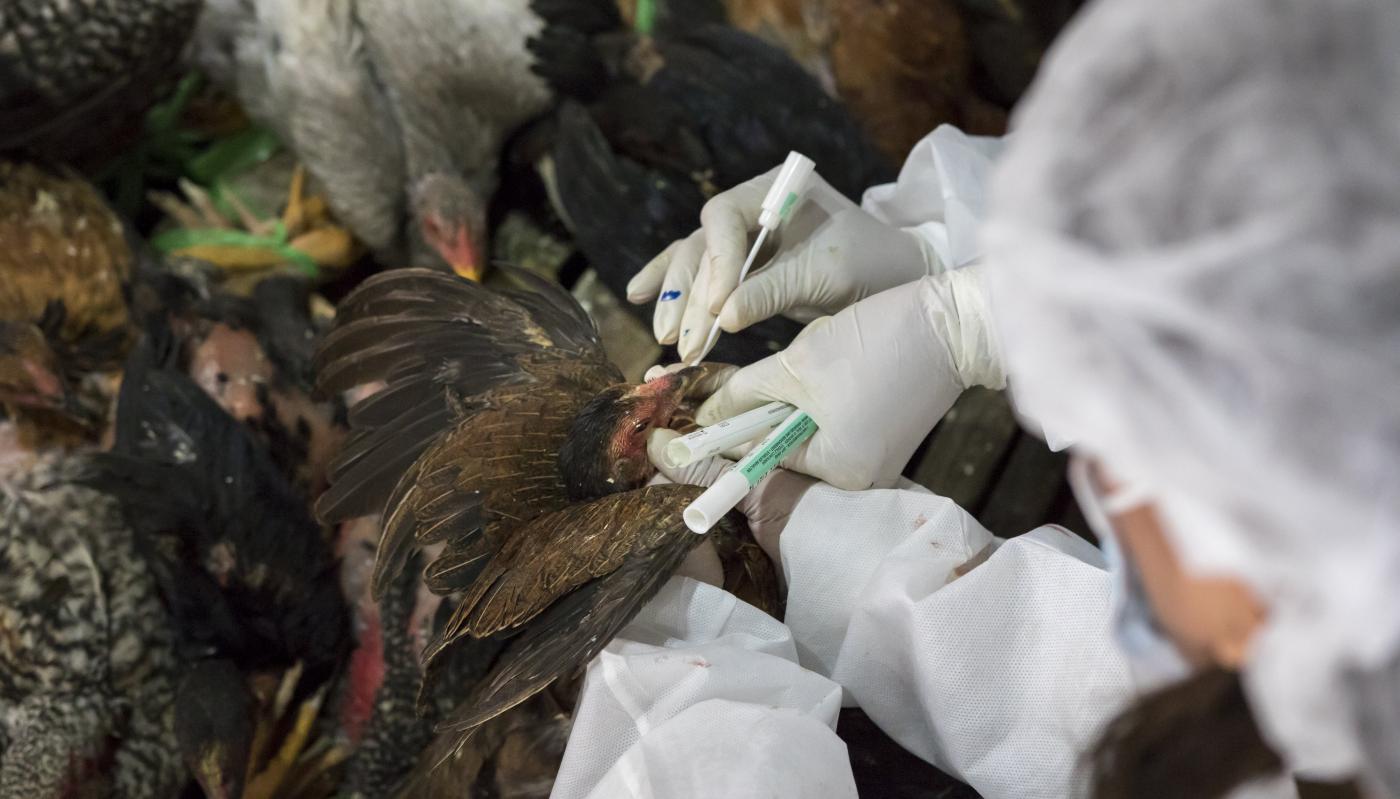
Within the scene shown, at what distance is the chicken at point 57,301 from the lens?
56.0 inches

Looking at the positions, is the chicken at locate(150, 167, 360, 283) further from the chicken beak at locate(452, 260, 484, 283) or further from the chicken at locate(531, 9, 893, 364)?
the chicken at locate(531, 9, 893, 364)

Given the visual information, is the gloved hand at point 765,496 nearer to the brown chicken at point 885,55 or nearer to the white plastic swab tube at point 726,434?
the white plastic swab tube at point 726,434

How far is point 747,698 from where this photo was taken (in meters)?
0.79

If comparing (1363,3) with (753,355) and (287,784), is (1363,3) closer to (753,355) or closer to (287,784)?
(753,355)

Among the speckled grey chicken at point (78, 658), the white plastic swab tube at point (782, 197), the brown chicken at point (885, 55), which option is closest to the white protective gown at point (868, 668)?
the white plastic swab tube at point (782, 197)

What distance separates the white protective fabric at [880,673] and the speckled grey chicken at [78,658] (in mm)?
801

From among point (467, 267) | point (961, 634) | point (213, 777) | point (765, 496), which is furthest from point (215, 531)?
point (961, 634)

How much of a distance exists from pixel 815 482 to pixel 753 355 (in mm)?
Answer: 372

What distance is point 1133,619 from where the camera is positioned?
1.55 feet

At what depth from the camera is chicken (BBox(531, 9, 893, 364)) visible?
1.44 m

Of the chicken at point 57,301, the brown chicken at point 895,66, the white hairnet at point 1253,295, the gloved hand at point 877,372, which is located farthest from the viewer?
the brown chicken at point 895,66

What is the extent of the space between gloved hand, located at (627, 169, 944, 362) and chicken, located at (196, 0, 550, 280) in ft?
2.52

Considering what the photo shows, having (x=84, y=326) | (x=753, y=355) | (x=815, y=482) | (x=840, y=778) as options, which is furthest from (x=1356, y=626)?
(x=84, y=326)

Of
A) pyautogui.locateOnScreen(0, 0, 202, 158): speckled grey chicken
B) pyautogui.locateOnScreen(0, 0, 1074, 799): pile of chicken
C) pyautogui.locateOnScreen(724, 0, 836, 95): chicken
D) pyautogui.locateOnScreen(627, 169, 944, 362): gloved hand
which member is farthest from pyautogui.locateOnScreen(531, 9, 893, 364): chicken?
pyautogui.locateOnScreen(0, 0, 202, 158): speckled grey chicken
